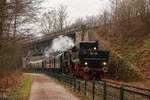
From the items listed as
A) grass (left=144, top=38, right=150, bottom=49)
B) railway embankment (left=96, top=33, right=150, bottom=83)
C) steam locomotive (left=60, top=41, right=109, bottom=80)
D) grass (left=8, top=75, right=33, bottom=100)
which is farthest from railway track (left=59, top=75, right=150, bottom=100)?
grass (left=144, top=38, right=150, bottom=49)

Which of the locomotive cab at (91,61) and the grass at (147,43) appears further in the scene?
the grass at (147,43)

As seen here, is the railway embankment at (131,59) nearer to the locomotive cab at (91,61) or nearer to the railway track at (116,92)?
the locomotive cab at (91,61)

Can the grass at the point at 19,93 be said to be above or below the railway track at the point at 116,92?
below

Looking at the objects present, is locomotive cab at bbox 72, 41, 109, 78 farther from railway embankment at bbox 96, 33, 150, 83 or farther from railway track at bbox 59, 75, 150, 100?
railway track at bbox 59, 75, 150, 100

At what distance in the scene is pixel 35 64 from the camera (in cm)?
9950

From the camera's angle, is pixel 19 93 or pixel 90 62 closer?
pixel 19 93

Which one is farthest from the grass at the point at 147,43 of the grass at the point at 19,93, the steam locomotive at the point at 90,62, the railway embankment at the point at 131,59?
the grass at the point at 19,93

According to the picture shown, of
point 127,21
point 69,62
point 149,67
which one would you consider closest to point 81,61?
point 69,62

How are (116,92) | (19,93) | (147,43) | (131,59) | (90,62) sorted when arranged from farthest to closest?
(147,43)
(131,59)
(90,62)
(19,93)
(116,92)

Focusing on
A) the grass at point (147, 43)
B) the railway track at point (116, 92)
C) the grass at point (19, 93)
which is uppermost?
the grass at point (147, 43)

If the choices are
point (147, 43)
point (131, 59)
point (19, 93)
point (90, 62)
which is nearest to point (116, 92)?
point (19, 93)

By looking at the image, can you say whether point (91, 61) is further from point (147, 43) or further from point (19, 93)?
point (147, 43)

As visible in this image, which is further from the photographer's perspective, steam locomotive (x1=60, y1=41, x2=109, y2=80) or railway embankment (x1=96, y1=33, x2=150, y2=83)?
railway embankment (x1=96, y1=33, x2=150, y2=83)

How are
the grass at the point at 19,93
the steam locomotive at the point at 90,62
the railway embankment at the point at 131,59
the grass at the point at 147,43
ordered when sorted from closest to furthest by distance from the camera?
the grass at the point at 19,93, the steam locomotive at the point at 90,62, the railway embankment at the point at 131,59, the grass at the point at 147,43
